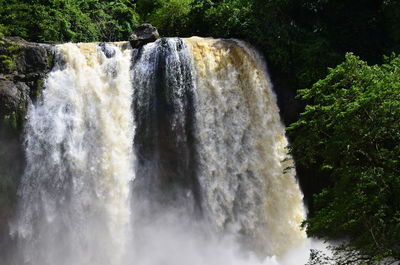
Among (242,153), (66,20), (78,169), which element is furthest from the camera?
(66,20)

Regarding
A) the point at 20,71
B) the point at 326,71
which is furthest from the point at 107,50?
the point at 326,71

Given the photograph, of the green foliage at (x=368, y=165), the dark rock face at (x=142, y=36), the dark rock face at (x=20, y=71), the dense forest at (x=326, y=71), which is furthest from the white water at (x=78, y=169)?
the green foliage at (x=368, y=165)

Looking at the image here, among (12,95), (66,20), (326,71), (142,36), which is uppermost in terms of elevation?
(66,20)

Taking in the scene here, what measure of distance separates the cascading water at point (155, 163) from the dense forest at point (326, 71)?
1229mm

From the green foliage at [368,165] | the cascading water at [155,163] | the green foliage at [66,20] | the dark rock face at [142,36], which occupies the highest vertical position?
the green foliage at [66,20]

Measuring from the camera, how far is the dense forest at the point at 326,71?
619cm

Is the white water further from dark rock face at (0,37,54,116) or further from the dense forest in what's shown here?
the dense forest

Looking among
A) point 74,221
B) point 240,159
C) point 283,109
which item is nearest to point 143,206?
point 74,221

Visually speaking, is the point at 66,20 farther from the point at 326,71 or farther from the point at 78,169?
the point at 326,71

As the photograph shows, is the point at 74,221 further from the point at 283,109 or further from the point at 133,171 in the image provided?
the point at 283,109

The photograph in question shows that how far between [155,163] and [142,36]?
176 inches

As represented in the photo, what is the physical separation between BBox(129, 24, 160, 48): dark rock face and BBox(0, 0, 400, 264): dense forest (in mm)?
3107

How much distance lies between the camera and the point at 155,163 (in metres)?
12.0

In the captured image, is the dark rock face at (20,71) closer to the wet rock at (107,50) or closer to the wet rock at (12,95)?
the wet rock at (12,95)
